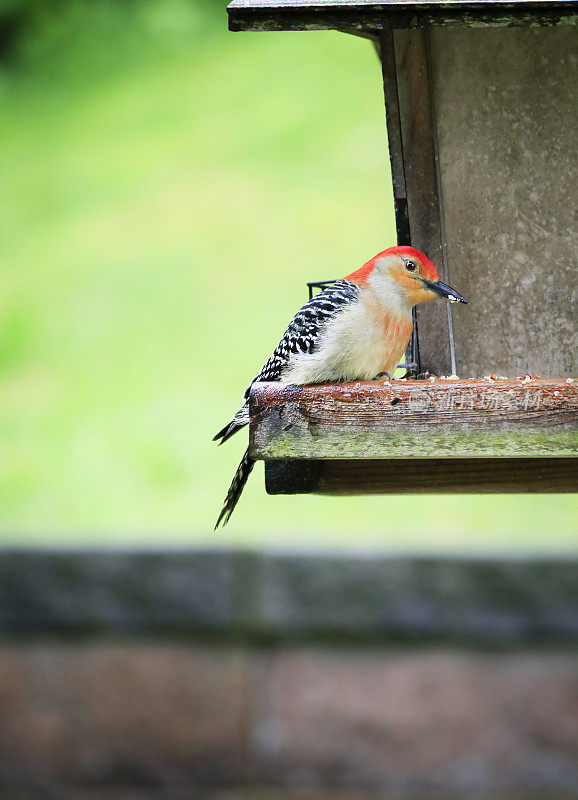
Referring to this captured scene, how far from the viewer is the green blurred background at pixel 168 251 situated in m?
5.74

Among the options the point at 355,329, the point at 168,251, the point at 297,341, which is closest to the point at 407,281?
the point at 355,329

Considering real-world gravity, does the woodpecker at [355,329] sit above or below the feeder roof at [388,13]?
below

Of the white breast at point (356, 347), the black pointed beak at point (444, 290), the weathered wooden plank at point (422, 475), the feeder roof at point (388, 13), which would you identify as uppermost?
the feeder roof at point (388, 13)

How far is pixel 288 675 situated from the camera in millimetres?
4539

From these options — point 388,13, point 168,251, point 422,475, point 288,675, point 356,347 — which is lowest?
point 288,675

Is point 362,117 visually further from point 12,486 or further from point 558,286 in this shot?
point 558,286

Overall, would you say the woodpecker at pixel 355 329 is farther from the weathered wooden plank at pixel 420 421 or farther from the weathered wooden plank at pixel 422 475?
the weathered wooden plank at pixel 420 421

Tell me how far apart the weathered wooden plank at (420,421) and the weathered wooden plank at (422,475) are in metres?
0.51

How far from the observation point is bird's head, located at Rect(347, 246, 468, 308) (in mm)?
2781

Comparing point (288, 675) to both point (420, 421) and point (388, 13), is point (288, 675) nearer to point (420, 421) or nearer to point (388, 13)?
point (420, 421)

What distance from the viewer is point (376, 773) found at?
4633 millimetres

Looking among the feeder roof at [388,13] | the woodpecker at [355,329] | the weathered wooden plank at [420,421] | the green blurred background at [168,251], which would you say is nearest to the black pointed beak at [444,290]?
the woodpecker at [355,329]

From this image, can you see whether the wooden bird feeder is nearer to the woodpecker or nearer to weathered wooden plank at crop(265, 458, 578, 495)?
weathered wooden plank at crop(265, 458, 578, 495)

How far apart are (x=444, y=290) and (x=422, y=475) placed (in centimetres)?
47
